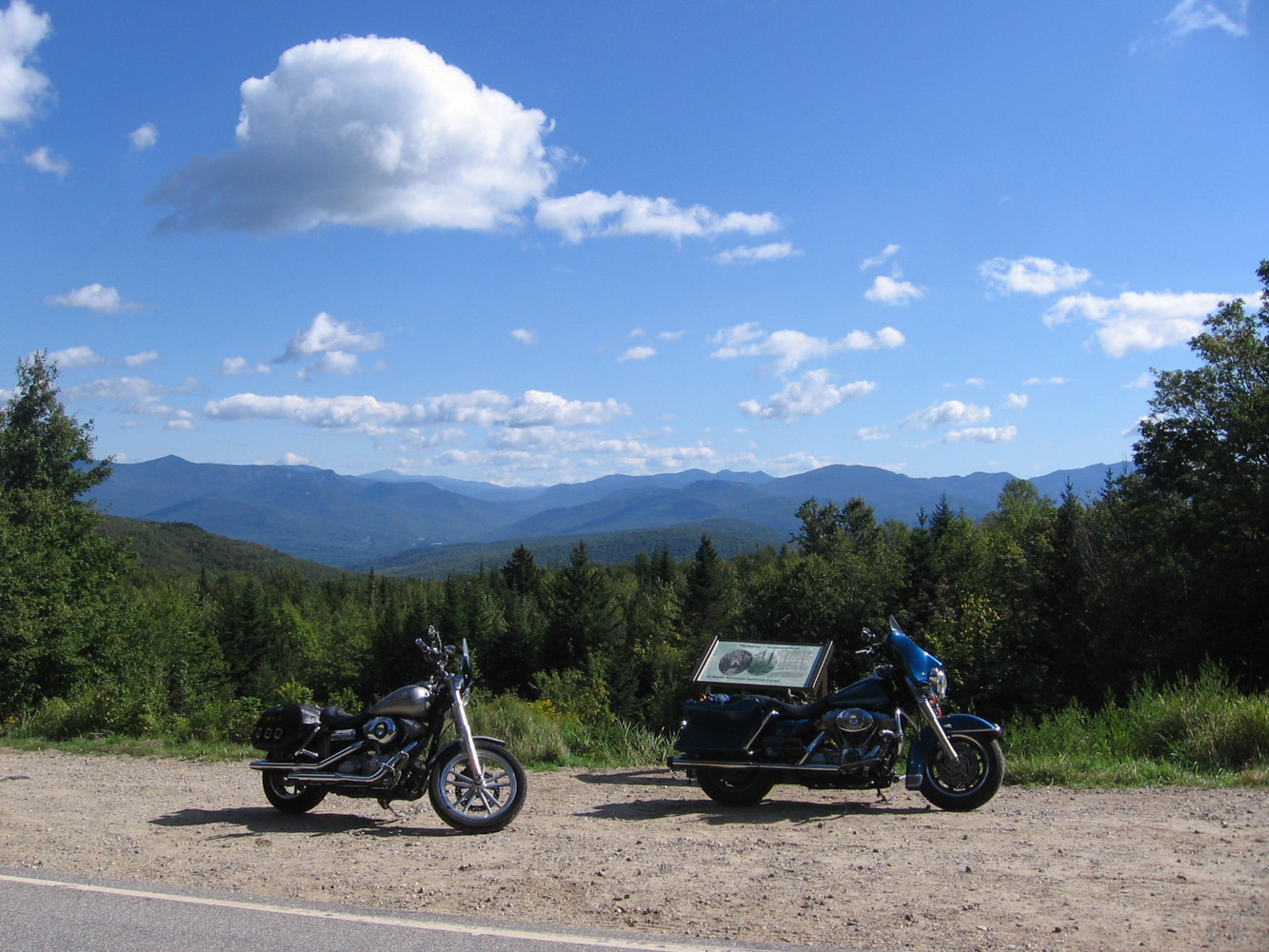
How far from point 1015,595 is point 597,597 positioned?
28.4 m

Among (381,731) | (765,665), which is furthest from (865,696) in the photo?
(381,731)

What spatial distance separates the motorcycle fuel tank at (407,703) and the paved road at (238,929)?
1.90 metres

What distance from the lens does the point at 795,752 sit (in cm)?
720

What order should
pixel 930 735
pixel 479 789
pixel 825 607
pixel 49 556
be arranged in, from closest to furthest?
pixel 479 789 → pixel 930 735 → pixel 49 556 → pixel 825 607

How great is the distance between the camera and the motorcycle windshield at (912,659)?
7.02m

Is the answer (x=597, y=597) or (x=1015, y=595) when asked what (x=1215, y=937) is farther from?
(x=597, y=597)

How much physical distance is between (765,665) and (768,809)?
156cm

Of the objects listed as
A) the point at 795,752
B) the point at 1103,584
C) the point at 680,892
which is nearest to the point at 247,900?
the point at 680,892

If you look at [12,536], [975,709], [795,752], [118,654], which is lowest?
[975,709]

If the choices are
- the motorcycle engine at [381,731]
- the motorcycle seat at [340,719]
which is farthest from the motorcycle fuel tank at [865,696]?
the motorcycle seat at [340,719]


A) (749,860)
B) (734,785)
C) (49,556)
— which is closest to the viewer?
(749,860)

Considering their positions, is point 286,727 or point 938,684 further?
point 286,727

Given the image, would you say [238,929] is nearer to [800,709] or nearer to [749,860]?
[749,860]

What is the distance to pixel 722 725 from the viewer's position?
295 inches
